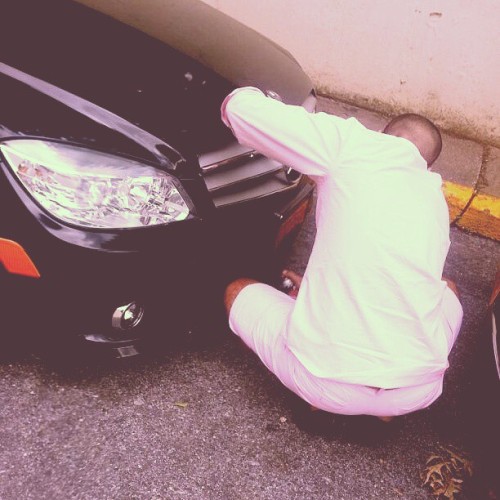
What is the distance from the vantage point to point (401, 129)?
2.09 m

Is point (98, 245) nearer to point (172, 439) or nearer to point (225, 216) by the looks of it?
point (225, 216)

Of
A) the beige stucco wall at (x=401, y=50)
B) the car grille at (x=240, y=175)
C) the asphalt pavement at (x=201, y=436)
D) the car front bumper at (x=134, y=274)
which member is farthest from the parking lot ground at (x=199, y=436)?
the beige stucco wall at (x=401, y=50)

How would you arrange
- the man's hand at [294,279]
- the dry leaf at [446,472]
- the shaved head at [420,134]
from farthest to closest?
the man's hand at [294,279] < the dry leaf at [446,472] < the shaved head at [420,134]

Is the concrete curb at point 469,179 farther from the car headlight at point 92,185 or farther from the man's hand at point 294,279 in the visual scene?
the car headlight at point 92,185

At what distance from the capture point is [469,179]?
Answer: 3.82 m

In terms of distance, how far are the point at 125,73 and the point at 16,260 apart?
0.80 metres

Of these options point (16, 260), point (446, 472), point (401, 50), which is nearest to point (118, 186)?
point (16, 260)

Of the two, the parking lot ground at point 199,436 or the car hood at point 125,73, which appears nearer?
the car hood at point 125,73

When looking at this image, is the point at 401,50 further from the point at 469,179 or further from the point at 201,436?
the point at 201,436

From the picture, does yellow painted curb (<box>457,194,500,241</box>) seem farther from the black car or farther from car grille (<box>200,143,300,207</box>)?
car grille (<box>200,143,300,207</box>)

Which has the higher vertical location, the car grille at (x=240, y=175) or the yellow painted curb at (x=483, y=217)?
the car grille at (x=240, y=175)

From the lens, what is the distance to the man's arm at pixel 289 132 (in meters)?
1.88

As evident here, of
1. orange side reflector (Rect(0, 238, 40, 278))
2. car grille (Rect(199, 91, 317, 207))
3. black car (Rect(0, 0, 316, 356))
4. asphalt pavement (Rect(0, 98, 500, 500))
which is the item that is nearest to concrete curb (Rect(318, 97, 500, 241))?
asphalt pavement (Rect(0, 98, 500, 500))

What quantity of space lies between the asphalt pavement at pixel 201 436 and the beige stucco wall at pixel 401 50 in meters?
2.43
